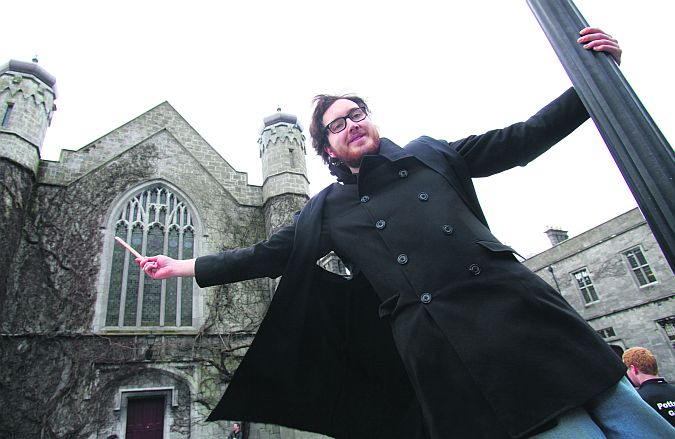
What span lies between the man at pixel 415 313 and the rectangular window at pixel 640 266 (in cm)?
A: 2038

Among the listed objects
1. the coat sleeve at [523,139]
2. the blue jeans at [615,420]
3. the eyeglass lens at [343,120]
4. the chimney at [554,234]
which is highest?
the chimney at [554,234]

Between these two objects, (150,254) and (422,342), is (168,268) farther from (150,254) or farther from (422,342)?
(150,254)

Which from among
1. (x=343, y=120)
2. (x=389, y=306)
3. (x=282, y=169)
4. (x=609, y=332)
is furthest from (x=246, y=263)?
(x=609, y=332)

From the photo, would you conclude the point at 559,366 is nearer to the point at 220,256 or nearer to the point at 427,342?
the point at 427,342

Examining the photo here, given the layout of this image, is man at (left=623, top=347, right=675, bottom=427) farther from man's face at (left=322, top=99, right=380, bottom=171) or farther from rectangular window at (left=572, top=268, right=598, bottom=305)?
rectangular window at (left=572, top=268, right=598, bottom=305)

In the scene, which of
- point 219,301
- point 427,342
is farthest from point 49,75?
point 427,342

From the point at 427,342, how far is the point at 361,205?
75cm

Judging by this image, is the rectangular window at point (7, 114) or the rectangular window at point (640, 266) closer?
the rectangular window at point (7, 114)

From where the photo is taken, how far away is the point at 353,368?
2129 mm

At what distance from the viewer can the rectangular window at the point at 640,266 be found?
58.7ft

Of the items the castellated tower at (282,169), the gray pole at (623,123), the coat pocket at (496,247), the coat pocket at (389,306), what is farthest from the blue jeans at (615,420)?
the castellated tower at (282,169)

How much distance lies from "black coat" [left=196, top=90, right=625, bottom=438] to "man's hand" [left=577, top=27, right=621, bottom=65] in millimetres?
229

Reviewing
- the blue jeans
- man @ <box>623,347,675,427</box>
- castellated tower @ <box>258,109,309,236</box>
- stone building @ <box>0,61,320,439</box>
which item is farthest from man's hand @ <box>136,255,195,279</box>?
castellated tower @ <box>258,109,309,236</box>

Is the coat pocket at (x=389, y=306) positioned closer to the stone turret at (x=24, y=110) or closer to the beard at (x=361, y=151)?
the beard at (x=361, y=151)
